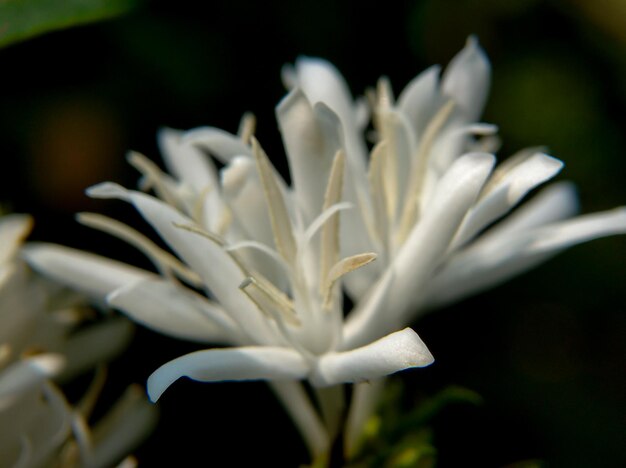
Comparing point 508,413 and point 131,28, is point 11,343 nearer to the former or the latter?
point 131,28

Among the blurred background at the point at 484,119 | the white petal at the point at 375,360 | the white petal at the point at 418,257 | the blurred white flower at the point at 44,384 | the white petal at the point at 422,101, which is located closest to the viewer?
the white petal at the point at 375,360

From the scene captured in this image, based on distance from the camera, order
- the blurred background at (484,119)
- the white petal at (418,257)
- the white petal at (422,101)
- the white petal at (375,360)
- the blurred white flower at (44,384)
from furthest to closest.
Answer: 1. the blurred background at (484,119)
2. the white petal at (422,101)
3. the blurred white flower at (44,384)
4. the white petal at (418,257)
5. the white petal at (375,360)

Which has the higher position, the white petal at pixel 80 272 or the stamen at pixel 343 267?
the white petal at pixel 80 272

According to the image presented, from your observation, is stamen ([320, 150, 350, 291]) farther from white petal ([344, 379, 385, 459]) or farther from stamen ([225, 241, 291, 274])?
white petal ([344, 379, 385, 459])

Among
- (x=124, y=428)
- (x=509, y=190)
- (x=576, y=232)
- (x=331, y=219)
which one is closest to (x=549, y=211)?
(x=576, y=232)

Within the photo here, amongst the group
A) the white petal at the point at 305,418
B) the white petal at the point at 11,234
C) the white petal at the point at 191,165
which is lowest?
the white petal at the point at 305,418

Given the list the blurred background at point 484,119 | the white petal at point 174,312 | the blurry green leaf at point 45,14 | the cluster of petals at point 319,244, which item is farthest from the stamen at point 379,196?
the blurred background at point 484,119

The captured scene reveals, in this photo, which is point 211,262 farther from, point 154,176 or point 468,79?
point 468,79

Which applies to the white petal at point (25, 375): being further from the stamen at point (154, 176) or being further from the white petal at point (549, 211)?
the white petal at point (549, 211)
